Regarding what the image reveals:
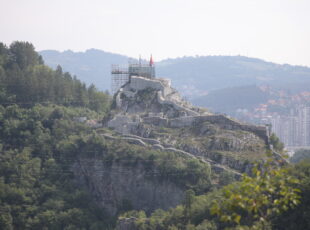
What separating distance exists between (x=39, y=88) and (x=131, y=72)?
1284 centimetres

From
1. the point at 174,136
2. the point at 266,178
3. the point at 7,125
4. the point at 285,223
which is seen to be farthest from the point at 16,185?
the point at 266,178

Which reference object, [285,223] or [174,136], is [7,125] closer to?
[174,136]

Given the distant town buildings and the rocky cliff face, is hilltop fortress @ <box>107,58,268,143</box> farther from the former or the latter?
the distant town buildings

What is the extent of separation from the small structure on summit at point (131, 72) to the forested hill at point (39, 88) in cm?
398

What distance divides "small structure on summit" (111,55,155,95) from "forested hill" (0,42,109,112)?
157 inches

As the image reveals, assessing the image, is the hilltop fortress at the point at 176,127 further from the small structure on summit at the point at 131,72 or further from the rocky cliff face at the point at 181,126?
the small structure on summit at the point at 131,72

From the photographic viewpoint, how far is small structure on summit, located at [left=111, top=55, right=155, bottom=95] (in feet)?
243

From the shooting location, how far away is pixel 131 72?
74625 mm

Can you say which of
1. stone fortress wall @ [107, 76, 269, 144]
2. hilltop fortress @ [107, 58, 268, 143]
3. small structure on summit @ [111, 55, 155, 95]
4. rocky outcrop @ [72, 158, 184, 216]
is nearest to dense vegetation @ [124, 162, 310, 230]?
rocky outcrop @ [72, 158, 184, 216]

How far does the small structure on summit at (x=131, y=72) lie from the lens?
243 feet

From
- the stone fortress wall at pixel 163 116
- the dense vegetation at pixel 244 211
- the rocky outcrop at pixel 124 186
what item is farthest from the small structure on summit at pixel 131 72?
the dense vegetation at pixel 244 211

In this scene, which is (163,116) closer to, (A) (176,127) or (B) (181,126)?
(A) (176,127)

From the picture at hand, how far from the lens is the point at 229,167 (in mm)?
54406

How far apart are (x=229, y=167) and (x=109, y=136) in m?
14.7
